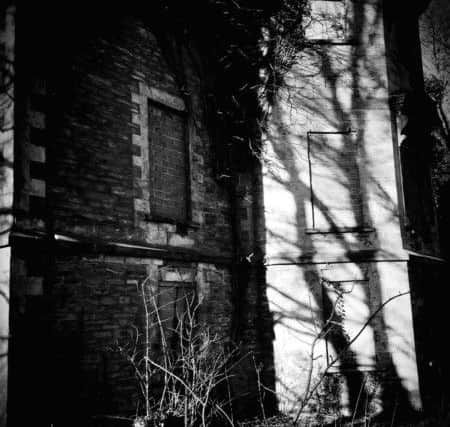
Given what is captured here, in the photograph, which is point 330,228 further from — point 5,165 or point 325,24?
point 5,165

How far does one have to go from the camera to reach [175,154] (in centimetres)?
921

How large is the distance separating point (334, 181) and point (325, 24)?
3.31m

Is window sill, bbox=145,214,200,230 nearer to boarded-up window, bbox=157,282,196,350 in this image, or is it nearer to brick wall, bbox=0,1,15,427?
boarded-up window, bbox=157,282,196,350

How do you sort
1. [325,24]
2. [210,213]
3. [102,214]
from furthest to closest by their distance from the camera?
[325,24], [210,213], [102,214]

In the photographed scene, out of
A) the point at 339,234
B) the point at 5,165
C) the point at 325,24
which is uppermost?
the point at 325,24

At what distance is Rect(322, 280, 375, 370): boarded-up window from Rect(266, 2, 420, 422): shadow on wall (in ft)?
0.06

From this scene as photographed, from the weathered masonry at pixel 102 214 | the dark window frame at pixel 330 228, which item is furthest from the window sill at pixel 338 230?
the weathered masonry at pixel 102 214

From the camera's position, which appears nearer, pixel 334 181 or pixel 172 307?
pixel 172 307

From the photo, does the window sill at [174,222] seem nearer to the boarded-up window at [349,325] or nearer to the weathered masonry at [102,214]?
the weathered masonry at [102,214]

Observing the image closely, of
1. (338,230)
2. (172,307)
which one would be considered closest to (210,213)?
(172,307)

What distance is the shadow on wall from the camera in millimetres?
9320

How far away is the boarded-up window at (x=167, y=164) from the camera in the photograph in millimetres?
8648

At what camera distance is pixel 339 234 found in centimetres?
995

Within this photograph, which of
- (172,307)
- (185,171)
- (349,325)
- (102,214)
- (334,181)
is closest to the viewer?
(102,214)
